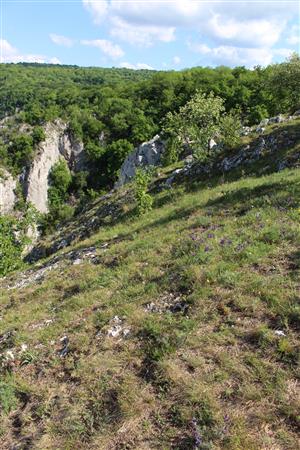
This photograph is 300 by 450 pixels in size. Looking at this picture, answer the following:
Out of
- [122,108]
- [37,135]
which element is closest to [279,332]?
[37,135]

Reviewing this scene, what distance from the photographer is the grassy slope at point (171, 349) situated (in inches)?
294

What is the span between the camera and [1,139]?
9206 centimetres

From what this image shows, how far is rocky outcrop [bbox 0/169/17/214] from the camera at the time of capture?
8297cm

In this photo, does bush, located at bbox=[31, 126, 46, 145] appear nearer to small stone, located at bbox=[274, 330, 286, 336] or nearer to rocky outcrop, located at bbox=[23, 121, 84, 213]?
rocky outcrop, located at bbox=[23, 121, 84, 213]

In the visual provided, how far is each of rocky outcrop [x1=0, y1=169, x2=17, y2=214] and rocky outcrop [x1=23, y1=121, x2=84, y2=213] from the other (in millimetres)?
2765

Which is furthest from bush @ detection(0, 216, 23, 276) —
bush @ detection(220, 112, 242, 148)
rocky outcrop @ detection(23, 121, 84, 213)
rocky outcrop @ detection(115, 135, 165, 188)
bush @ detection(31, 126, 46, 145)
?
bush @ detection(31, 126, 46, 145)

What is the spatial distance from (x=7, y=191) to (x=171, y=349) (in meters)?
82.8

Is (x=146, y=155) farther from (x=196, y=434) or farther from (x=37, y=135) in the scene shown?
(x=196, y=434)

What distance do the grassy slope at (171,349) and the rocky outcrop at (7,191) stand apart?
7248 centimetres

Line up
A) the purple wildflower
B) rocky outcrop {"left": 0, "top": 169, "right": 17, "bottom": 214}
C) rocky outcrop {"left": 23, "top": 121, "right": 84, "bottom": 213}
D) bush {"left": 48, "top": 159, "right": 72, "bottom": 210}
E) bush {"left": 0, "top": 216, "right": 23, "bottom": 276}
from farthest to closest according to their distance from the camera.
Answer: bush {"left": 48, "top": 159, "right": 72, "bottom": 210}
rocky outcrop {"left": 23, "top": 121, "right": 84, "bottom": 213}
rocky outcrop {"left": 0, "top": 169, "right": 17, "bottom": 214}
bush {"left": 0, "top": 216, "right": 23, "bottom": 276}
the purple wildflower

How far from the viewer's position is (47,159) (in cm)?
9225

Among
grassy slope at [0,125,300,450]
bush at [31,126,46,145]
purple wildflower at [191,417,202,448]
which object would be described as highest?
bush at [31,126,46,145]

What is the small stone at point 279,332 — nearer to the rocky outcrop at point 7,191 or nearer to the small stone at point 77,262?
the small stone at point 77,262

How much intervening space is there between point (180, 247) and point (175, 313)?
421 centimetres
